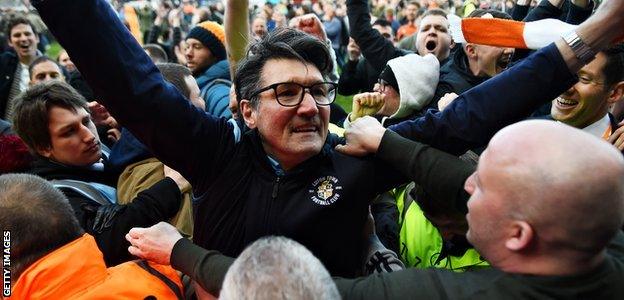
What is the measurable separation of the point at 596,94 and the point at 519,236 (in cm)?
198

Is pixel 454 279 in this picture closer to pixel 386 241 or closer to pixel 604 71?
pixel 386 241

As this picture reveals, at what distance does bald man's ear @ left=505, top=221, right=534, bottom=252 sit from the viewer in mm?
1414

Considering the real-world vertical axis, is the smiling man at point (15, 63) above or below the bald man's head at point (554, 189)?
below

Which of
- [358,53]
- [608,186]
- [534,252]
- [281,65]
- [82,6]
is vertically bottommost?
[358,53]

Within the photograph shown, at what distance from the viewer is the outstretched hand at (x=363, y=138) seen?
2.04m

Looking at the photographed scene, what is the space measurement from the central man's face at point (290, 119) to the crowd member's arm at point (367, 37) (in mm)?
3057

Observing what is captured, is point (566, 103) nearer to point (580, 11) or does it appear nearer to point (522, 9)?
point (580, 11)

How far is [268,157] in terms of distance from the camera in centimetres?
212

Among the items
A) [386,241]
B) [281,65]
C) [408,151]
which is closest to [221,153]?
[281,65]

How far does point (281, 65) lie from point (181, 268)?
0.77 meters

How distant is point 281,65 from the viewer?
2100 mm

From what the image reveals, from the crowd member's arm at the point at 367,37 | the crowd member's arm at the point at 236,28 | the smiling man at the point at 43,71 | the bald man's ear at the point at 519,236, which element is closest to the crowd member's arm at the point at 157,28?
the smiling man at the point at 43,71

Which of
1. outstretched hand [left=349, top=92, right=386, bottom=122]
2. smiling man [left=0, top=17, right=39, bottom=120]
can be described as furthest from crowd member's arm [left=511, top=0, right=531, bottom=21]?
smiling man [left=0, top=17, right=39, bottom=120]

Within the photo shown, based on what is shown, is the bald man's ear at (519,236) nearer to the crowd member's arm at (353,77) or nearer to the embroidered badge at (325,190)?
the embroidered badge at (325,190)
